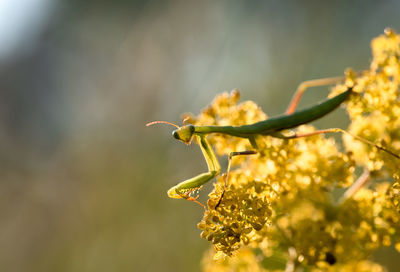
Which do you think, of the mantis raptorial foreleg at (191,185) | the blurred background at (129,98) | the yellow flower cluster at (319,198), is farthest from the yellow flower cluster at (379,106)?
the blurred background at (129,98)

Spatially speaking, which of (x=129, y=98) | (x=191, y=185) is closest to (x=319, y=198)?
(x=191, y=185)

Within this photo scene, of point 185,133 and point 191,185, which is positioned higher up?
point 185,133

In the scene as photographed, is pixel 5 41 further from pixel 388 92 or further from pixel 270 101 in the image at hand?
pixel 388 92

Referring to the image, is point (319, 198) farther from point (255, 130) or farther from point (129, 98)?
point (129, 98)

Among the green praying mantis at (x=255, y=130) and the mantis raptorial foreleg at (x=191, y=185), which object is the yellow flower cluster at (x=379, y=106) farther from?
the mantis raptorial foreleg at (x=191, y=185)

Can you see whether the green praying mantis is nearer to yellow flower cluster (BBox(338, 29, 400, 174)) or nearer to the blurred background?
yellow flower cluster (BBox(338, 29, 400, 174))

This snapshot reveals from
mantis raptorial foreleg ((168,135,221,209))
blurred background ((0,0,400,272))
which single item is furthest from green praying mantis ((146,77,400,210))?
blurred background ((0,0,400,272))
